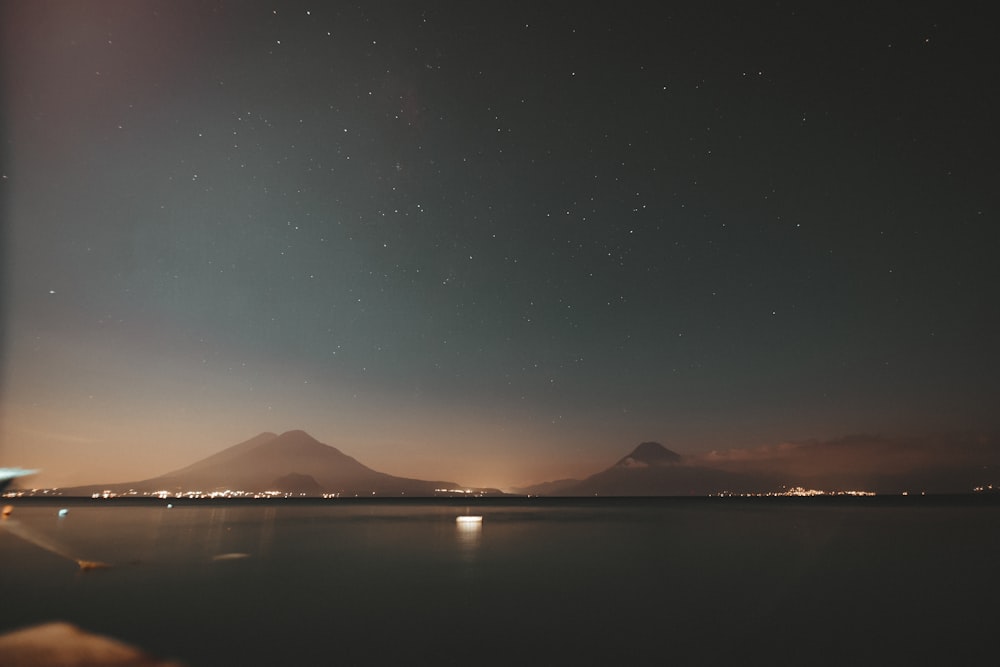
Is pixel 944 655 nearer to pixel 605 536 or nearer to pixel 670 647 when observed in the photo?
pixel 670 647

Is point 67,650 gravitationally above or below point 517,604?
above

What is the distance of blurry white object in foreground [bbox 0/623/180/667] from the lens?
44.9 feet

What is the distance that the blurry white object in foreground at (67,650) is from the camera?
44.9 ft

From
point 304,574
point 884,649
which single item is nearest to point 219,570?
point 304,574

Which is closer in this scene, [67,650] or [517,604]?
[67,650]

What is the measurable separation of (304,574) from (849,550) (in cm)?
3567

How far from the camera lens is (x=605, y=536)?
59688 millimetres

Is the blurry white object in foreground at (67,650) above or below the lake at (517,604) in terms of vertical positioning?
above

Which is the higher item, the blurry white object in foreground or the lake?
the blurry white object in foreground

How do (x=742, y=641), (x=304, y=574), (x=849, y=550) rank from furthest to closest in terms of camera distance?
(x=849, y=550), (x=304, y=574), (x=742, y=641)

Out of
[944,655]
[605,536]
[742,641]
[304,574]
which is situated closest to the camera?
[944,655]

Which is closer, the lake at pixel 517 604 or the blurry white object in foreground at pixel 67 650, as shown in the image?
the blurry white object in foreground at pixel 67 650

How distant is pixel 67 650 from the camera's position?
14781 mm

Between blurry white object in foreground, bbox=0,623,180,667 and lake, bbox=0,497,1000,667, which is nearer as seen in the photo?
blurry white object in foreground, bbox=0,623,180,667
